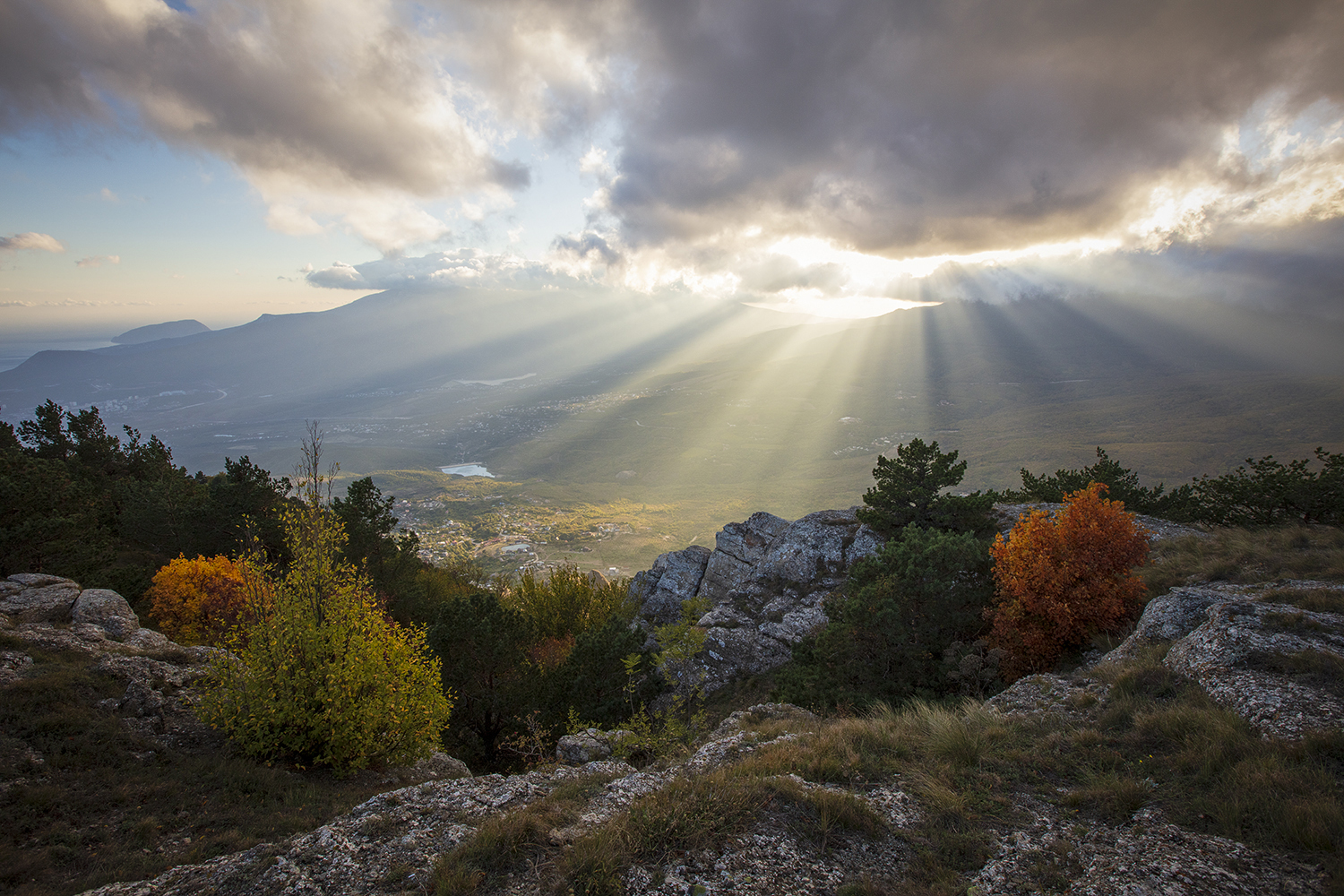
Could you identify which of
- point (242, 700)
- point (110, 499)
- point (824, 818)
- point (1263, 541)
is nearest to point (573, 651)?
point (242, 700)

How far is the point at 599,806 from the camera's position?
31.7 ft

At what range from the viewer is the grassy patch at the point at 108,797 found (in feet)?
29.5

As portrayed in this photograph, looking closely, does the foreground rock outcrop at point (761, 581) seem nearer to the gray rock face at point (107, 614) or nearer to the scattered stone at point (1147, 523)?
the scattered stone at point (1147, 523)

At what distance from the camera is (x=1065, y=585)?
17781 mm

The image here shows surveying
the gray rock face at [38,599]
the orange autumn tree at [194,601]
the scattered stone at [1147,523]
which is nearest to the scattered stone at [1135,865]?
the scattered stone at [1147,523]

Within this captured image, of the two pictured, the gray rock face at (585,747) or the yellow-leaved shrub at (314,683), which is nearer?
the yellow-leaved shrub at (314,683)

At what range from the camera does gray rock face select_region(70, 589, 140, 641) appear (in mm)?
18234

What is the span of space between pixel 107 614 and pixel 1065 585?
3661 cm

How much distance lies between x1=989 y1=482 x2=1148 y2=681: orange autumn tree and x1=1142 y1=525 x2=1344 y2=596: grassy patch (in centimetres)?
200

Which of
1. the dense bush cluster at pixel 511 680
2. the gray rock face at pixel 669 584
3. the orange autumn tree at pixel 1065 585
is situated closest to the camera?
the orange autumn tree at pixel 1065 585

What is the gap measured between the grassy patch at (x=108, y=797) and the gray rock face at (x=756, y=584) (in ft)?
62.3

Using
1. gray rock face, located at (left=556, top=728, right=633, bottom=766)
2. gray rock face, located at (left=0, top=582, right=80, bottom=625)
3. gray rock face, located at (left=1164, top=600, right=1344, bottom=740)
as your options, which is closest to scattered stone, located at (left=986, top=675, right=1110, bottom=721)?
gray rock face, located at (left=1164, top=600, right=1344, bottom=740)

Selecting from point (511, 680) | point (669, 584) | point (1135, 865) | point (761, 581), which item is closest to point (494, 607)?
point (511, 680)

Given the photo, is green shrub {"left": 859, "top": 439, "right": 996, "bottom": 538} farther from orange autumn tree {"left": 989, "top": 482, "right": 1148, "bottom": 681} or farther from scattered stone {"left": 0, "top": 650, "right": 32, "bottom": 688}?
scattered stone {"left": 0, "top": 650, "right": 32, "bottom": 688}
